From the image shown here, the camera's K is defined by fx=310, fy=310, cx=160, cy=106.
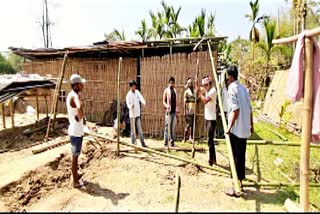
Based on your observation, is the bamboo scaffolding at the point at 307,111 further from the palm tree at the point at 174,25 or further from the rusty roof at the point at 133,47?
the palm tree at the point at 174,25

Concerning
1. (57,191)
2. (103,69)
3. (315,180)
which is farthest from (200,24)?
(57,191)

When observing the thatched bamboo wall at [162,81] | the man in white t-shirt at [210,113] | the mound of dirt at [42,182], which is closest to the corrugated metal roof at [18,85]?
the thatched bamboo wall at [162,81]

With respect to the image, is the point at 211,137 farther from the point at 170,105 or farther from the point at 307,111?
the point at 307,111

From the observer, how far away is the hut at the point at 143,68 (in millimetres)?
10641

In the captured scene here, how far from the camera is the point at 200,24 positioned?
18062mm

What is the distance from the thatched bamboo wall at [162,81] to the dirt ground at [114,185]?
2450mm

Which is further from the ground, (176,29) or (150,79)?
(176,29)

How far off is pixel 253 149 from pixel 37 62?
11131mm

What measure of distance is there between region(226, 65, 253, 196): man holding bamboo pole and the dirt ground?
82 cm

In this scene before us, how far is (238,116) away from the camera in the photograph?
559 centimetres

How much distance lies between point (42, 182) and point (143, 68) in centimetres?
580

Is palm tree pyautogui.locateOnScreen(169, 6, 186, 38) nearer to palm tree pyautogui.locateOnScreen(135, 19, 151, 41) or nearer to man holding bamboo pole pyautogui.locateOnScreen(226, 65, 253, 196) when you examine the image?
palm tree pyautogui.locateOnScreen(135, 19, 151, 41)

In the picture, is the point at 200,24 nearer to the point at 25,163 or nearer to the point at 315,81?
the point at 25,163

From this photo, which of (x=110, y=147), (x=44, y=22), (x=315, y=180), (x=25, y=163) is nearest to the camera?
(x=315, y=180)
